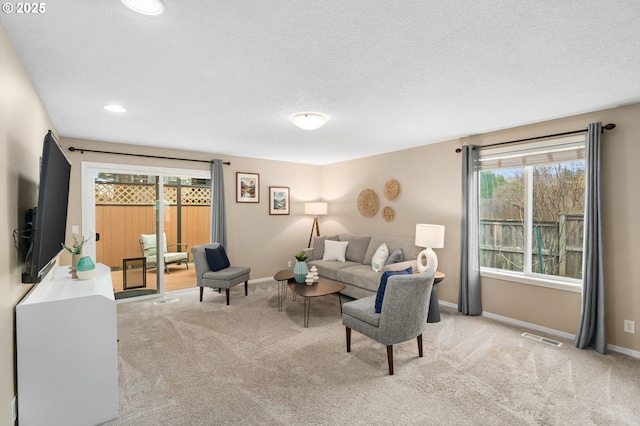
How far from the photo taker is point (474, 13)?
1.62 m

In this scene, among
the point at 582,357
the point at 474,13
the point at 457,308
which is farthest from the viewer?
the point at 457,308

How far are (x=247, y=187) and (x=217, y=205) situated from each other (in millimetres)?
774

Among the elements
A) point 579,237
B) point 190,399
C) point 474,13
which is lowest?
point 190,399

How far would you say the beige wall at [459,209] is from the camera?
3018 millimetres

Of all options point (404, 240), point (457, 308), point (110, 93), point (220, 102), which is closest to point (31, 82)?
point (110, 93)

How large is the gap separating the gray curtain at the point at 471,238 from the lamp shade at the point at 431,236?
1.18 ft

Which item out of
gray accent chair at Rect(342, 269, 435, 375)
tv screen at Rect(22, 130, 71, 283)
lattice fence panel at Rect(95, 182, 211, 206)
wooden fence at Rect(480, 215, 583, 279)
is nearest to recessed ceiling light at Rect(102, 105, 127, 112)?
tv screen at Rect(22, 130, 71, 283)

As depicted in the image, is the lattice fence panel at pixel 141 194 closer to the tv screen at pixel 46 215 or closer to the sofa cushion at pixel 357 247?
the tv screen at pixel 46 215

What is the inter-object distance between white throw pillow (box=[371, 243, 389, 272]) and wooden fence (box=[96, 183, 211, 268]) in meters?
3.45

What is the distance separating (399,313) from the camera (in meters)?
2.63

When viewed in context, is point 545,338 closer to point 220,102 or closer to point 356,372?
Answer: point 356,372

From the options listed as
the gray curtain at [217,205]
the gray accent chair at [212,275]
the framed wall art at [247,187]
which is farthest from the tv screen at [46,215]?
the framed wall art at [247,187]

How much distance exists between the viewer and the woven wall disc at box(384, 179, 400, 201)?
5283 millimetres

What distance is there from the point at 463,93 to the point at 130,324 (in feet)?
15.3
